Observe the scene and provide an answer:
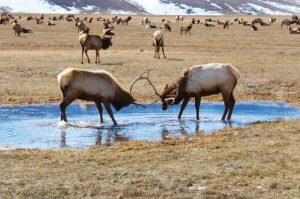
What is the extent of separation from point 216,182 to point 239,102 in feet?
36.6

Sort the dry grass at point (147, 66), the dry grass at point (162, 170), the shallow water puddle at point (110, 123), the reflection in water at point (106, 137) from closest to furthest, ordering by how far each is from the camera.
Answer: the dry grass at point (162, 170), the reflection in water at point (106, 137), the shallow water puddle at point (110, 123), the dry grass at point (147, 66)

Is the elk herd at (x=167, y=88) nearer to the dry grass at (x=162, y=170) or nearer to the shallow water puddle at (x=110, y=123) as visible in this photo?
the shallow water puddle at (x=110, y=123)

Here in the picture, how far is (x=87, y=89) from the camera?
16672 mm

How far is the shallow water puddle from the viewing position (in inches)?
565

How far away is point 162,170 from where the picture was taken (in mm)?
10609

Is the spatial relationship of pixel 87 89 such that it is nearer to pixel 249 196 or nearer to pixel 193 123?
pixel 193 123

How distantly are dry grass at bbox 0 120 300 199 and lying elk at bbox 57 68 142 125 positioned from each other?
350cm

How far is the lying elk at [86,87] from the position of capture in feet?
54.3

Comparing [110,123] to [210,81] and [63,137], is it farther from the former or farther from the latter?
[210,81]

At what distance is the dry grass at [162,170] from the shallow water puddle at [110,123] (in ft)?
4.45

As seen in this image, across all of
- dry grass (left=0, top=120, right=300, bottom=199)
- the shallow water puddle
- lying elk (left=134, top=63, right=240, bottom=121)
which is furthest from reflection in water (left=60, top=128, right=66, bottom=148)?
lying elk (left=134, top=63, right=240, bottom=121)

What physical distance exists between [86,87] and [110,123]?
114 cm

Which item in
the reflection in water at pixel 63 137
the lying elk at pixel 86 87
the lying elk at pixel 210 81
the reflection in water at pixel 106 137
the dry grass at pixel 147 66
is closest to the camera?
the reflection in water at pixel 63 137

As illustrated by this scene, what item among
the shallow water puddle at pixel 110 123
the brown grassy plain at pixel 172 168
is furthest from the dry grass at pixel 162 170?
the shallow water puddle at pixel 110 123
